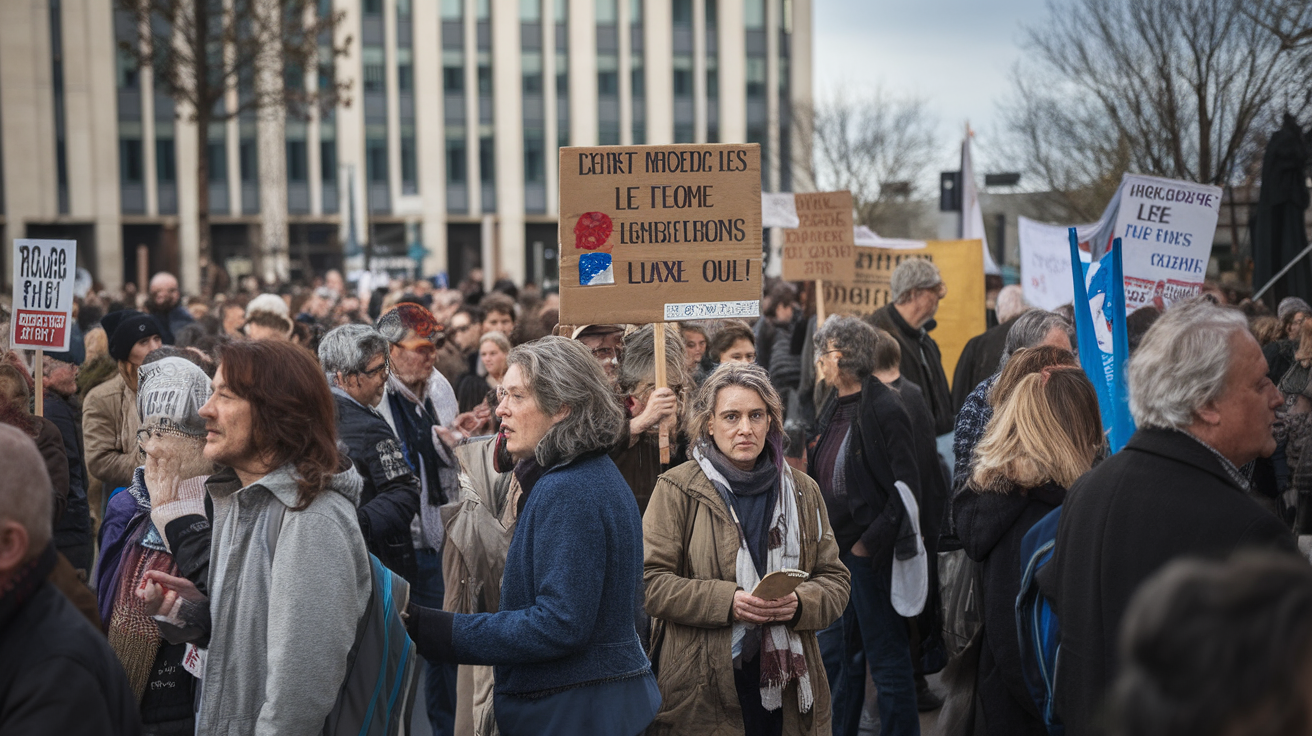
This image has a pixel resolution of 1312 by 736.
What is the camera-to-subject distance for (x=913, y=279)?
26.1ft

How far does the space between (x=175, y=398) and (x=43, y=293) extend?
4261 millimetres

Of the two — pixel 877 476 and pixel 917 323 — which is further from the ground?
pixel 917 323

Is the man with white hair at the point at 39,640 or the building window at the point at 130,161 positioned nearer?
the man with white hair at the point at 39,640

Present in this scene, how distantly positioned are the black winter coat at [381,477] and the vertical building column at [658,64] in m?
52.9

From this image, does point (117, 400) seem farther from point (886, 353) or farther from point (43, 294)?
point (886, 353)

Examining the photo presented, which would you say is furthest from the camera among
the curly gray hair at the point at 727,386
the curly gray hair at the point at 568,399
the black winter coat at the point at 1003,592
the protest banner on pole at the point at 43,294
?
the protest banner on pole at the point at 43,294

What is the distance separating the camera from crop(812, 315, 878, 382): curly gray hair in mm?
6039

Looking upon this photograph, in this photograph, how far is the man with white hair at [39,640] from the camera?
2096 millimetres

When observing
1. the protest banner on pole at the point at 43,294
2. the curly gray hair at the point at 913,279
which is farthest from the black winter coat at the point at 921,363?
the protest banner on pole at the point at 43,294

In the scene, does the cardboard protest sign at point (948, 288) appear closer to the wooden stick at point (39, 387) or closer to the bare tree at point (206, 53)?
the wooden stick at point (39, 387)

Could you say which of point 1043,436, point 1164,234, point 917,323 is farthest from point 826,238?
point 1043,436

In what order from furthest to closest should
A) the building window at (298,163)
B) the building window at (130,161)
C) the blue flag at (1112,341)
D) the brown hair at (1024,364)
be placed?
1. the building window at (298,163)
2. the building window at (130,161)
3. the blue flag at (1112,341)
4. the brown hair at (1024,364)

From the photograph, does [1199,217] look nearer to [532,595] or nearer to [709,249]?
[709,249]

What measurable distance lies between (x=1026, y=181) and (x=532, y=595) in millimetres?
28778
